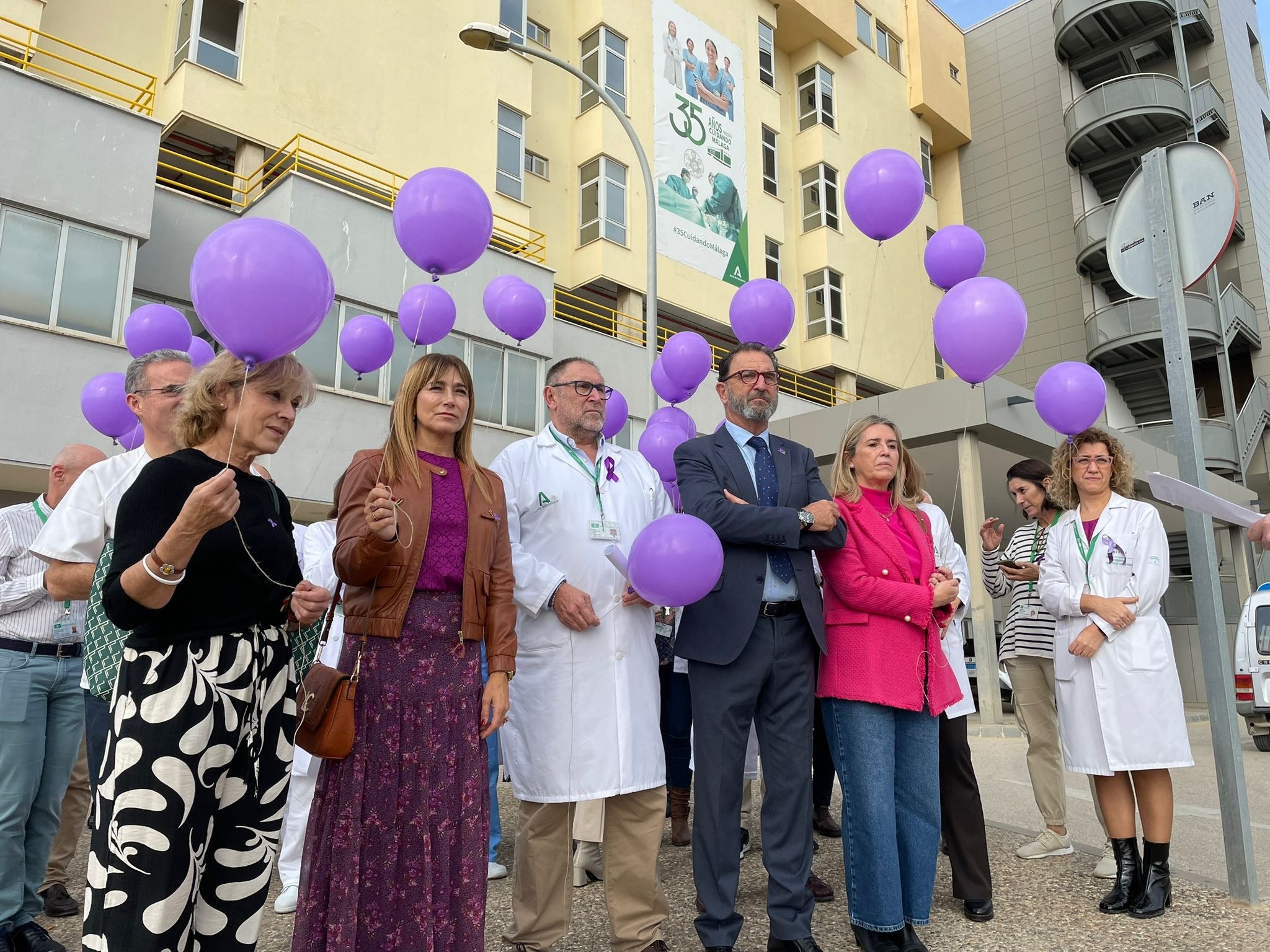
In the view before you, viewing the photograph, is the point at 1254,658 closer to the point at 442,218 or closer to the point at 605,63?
the point at 442,218

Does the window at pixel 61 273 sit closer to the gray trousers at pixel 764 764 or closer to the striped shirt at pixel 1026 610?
the gray trousers at pixel 764 764

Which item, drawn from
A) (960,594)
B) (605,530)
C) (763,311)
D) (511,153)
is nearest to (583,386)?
(605,530)

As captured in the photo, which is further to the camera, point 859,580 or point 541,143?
point 541,143

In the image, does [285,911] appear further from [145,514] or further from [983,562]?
[983,562]

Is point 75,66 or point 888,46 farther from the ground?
point 888,46

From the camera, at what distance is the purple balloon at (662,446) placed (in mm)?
5730

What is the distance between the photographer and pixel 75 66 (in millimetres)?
12258

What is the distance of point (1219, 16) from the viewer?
82.3 feet

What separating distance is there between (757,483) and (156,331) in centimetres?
424

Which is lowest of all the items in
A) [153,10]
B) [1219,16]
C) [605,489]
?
[605,489]

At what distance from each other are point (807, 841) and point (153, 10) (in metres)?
15.5

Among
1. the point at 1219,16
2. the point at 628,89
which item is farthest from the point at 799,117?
the point at 1219,16

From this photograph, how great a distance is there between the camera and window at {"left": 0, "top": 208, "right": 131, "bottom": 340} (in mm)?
10344

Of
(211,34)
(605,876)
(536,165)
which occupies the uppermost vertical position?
(536,165)
